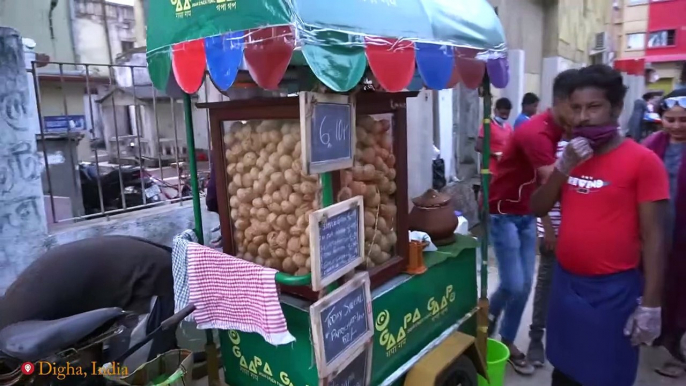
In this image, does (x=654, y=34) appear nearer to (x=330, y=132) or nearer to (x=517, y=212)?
(x=517, y=212)

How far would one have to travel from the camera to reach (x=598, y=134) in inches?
81.0

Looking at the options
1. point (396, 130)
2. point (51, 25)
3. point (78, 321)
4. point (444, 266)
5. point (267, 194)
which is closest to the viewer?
point (78, 321)

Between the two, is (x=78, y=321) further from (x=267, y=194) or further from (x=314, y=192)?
(x=314, y=192)

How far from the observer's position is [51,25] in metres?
13.9

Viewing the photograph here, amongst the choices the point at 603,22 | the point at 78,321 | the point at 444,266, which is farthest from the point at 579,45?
the point at 78,321

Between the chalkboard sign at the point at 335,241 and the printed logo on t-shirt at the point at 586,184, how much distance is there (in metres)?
1.02

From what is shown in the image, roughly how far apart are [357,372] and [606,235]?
123 centimetres

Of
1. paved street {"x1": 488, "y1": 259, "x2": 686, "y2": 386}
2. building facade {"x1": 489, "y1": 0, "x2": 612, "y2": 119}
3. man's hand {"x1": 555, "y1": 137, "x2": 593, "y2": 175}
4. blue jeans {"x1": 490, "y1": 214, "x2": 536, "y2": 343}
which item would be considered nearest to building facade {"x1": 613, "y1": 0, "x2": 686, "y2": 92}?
building facade {"x1": 489, "y1": 0, "x2": 612, "y2": 119}

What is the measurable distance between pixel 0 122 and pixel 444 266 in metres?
2.89

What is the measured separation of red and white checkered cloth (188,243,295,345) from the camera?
5.92 feet

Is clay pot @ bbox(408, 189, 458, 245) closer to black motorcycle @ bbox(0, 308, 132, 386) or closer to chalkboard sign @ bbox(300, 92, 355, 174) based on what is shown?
chalkboard sign @ bbox(300, 92, 355, 174)

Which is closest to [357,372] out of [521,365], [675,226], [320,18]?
[320,18]

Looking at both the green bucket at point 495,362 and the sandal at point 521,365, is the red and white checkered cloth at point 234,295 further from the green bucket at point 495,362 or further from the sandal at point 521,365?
the sandal at point 521,365

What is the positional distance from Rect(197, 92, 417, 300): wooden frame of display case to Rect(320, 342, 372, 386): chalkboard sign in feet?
1.01
